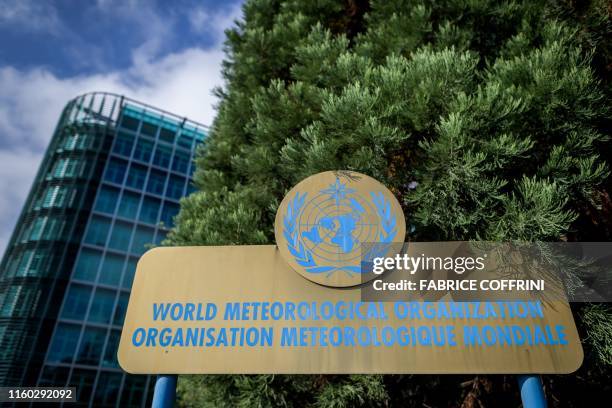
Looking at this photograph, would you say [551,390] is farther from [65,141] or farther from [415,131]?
[65,141]

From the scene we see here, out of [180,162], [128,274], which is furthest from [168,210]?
[128,274]

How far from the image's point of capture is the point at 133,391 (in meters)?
28.9

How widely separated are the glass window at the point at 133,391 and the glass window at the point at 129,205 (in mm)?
12947

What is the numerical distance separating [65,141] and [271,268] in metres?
36.0

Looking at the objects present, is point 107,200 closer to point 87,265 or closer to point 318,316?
point 87,265

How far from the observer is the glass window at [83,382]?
27.3 metres

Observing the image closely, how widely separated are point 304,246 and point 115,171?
34.7 m

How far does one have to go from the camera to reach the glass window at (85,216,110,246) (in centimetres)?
3111

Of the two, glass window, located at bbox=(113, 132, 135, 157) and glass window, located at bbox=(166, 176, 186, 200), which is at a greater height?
glass window, located at bbox=(113, 132, 135, 157)

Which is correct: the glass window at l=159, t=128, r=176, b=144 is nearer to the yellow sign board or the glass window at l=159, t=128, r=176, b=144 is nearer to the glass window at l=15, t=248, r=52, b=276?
the glass window at l=15, t=248, r=52, b=276

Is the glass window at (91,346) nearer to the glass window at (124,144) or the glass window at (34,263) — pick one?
the glass window at (34,263)

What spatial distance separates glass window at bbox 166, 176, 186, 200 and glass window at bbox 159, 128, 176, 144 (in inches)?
139

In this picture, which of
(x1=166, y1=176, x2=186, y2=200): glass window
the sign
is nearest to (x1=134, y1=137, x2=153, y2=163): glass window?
(x1=166, y1=176, x2=186, y2=200): glass window

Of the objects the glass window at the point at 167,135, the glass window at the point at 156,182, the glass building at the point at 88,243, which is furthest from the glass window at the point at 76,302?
the glass window at the point at 167,135
